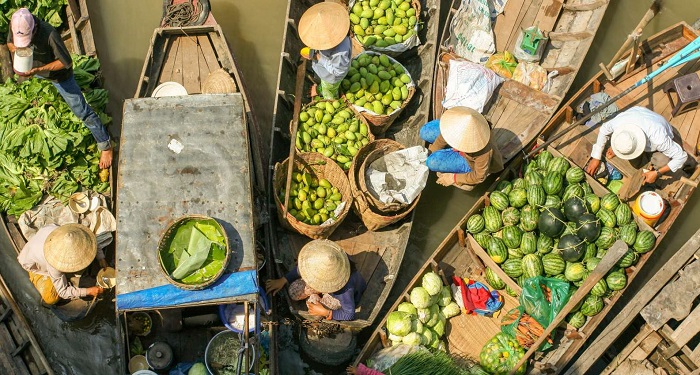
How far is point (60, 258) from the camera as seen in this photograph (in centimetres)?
565

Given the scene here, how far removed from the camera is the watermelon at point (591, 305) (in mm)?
6574

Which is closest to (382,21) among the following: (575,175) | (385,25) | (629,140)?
(385,25)

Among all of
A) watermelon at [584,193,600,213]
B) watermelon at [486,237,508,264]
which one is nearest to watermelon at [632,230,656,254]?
watermelon at [584,193,600,213]

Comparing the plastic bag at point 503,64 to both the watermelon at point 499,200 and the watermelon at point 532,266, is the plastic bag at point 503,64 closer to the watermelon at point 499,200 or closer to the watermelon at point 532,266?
the watermelon at point 499,200

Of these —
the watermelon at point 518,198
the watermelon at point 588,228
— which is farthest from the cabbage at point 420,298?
the watermelon at point 588,228

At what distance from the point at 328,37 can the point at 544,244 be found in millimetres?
3416

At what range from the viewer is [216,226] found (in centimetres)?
542

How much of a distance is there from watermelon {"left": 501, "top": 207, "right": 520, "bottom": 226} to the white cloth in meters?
1.24

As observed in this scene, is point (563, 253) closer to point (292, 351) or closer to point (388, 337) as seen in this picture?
point (388, 337)

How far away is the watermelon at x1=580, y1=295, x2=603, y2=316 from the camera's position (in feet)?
21.6

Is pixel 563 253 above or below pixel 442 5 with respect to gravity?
below

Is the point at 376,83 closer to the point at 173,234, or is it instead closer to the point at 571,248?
the point at 571,248

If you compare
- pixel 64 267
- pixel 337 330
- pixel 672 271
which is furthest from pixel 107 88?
pixel 672 271

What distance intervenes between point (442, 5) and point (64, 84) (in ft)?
18.3
